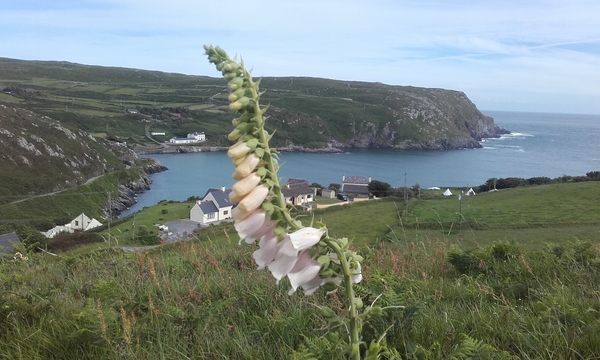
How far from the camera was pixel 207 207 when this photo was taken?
61.2 metres

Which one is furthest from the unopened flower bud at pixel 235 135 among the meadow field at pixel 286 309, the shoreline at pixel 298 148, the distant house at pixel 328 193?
the shoreline at pixel 298 148

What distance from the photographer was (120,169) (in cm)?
11044

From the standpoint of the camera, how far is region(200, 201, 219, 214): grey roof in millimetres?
60594

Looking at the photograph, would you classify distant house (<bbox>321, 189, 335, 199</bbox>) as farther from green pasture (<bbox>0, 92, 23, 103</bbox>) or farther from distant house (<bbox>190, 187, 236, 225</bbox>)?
green pasture (<bbox>0, 92, 23, 103</bbox>)

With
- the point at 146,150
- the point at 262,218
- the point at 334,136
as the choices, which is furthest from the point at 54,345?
the point at 334,136

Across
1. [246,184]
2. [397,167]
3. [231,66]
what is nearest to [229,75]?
[231,66]

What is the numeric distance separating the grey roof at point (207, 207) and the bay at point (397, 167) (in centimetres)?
3196

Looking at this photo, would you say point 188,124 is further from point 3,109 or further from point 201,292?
point 201,292

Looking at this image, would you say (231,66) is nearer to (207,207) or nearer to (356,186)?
(207,207)

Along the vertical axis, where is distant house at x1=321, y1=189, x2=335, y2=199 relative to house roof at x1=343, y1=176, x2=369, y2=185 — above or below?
below

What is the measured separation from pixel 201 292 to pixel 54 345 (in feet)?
5.40

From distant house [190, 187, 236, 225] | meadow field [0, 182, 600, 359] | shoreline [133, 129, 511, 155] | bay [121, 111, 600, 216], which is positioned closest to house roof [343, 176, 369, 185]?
bay [121, 111, 600, 216]

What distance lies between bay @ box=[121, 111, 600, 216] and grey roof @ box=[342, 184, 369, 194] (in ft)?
37.8

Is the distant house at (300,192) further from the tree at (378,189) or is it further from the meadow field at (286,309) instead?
the meadow field at (286,309)
